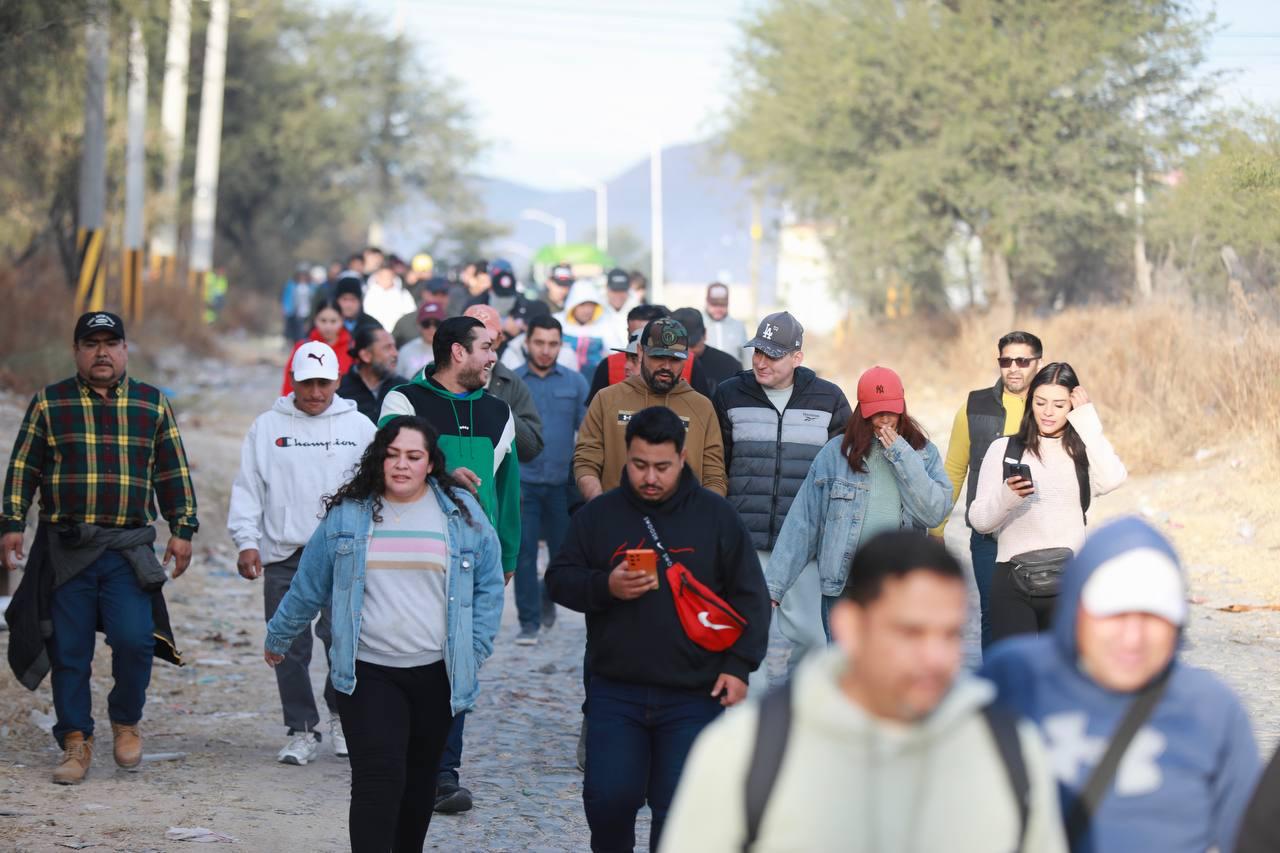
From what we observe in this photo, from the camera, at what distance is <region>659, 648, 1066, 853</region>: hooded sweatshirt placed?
3064mm

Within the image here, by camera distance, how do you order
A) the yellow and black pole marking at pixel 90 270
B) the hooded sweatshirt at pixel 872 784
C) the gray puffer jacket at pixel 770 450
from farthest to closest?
the yellow and black pole marking at pixel 90 270 → the gray puffer jacket at pixel 770 450 → the hooded sweatshirt at pixel 872 784

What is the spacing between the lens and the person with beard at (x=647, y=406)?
7902 mm

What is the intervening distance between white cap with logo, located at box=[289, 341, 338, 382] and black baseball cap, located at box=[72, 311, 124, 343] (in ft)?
2.57

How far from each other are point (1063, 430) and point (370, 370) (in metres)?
3.78

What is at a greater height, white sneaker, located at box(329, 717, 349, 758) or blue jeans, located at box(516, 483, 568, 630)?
blue jeans, located at box(516, 483, 568, 630)

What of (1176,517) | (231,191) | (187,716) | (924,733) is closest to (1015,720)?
(924,733)

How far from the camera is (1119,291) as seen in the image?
2752 centimetres

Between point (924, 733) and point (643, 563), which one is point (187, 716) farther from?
point (924, 733)

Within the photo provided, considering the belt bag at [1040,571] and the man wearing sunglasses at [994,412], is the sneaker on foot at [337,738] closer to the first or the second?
the man wearing sunglasses at [994,412]

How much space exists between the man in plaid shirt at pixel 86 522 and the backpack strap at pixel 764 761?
516 cm

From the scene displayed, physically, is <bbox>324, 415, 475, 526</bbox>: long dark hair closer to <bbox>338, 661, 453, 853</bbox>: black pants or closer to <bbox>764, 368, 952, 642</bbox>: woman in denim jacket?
<bbox>338, 661, 453, 853</bbox>: black pants

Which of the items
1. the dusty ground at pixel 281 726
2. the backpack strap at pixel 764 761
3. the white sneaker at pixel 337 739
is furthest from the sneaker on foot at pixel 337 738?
the backpack strap at pixel 764 761

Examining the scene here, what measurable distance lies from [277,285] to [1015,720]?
54.8 m

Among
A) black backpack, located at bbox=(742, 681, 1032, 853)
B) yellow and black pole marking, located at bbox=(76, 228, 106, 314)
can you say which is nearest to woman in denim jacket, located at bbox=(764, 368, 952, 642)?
black backpack, located at bbox=(742, 681, 1032, 853)
